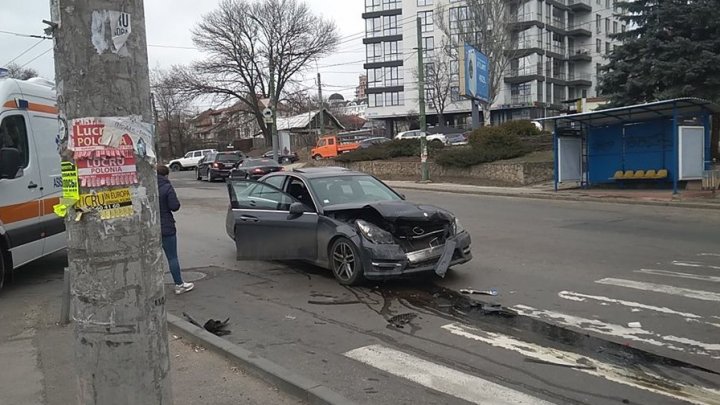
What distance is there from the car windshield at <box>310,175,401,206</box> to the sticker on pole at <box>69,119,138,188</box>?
19.0 feet

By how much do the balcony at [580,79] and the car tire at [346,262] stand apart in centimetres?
7838

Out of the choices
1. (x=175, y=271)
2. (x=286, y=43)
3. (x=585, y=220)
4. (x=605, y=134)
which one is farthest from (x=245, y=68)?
(x=175, y=271)

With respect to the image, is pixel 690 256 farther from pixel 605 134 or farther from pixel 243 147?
pixel 243 147

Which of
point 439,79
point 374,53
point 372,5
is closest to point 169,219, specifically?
point 439,79

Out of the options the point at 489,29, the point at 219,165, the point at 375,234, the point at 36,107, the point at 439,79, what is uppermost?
the point at 489,29

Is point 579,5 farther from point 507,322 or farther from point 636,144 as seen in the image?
point 507,322

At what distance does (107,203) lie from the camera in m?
2.34

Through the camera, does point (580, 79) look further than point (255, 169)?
Yes

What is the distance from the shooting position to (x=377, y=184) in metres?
9.12

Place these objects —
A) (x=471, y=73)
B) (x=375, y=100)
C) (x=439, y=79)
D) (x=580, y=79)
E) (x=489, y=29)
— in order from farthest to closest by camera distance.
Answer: (x=375, y=100)
(x=580, y=79)
(x=439, y=79)
(x=489, y=29)
(x=471, y=73)

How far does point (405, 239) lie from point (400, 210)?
1.23ft

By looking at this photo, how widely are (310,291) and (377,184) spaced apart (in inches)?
90.6

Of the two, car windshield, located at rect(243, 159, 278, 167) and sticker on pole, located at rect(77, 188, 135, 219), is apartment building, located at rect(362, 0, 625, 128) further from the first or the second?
sticker on pole, located at rect(77, 188, 135, 219)

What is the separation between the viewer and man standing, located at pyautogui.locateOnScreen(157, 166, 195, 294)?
24.1ft
